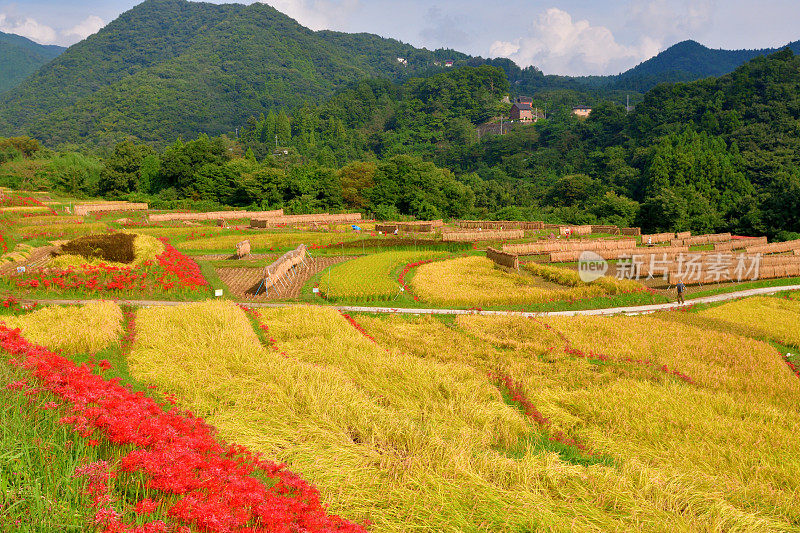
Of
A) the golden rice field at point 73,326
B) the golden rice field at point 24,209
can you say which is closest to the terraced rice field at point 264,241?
the golden rice field at point 73,326

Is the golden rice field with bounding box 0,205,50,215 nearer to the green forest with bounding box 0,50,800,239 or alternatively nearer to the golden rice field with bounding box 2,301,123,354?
the green forest with bounding box 0,50,800,239

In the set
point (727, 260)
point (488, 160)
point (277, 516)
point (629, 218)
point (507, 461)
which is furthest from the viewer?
point (488, 160)

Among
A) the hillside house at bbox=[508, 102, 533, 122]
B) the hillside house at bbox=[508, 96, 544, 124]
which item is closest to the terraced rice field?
the hillside house at bbox=[508, 96, 544, 124]

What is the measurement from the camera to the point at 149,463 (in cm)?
607

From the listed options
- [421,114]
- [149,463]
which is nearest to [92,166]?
[149,463]

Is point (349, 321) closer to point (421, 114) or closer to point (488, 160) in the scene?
point (488, 160)

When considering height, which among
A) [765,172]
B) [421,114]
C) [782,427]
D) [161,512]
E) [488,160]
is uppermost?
[421,114]

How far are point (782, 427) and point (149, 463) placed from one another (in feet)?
43.2

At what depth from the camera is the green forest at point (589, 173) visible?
6250cm

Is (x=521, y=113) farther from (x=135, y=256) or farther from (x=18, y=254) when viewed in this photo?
(x=18, y=254)

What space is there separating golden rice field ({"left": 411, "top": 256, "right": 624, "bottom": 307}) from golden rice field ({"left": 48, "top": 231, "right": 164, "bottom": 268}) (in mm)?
13910

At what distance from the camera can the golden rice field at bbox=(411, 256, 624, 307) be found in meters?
22.2

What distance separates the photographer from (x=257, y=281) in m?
25.3

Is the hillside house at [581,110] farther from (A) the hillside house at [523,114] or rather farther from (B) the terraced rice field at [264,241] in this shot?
(B) the terraced rice field at [264,241]
